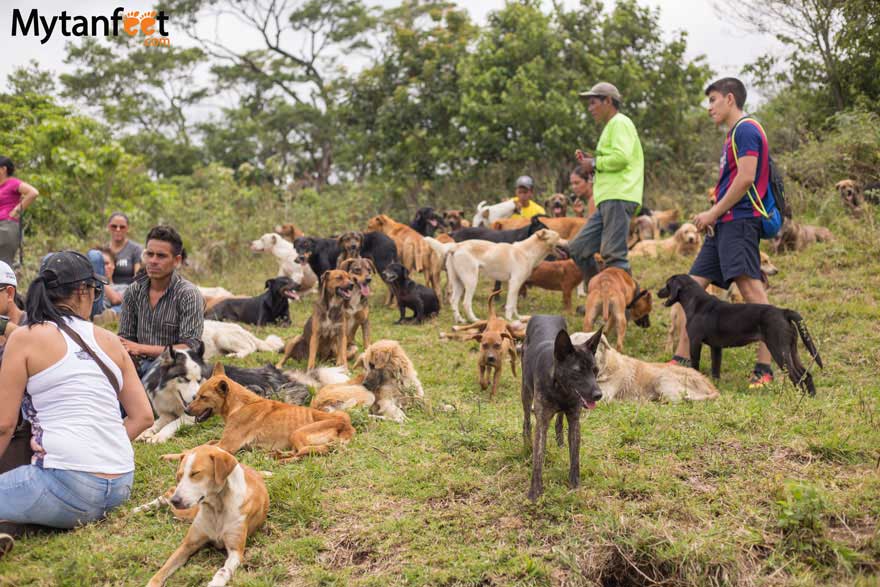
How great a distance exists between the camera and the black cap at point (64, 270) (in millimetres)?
4512

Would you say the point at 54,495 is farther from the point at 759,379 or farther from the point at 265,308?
the point at 265,308

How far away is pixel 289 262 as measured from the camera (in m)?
13.4

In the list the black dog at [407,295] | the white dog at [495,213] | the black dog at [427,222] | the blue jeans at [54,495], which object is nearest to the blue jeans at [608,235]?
the black dog at [407,295]

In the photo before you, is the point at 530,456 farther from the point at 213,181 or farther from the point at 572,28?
the point at 213,181

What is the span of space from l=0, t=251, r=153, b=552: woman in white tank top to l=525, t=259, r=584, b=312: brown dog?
710cm

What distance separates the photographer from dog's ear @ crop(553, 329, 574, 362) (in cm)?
437

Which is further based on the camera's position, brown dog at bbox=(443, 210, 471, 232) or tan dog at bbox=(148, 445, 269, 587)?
brown dog at bbox=(443, 210, 471, 232)

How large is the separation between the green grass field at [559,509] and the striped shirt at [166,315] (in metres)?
0.79

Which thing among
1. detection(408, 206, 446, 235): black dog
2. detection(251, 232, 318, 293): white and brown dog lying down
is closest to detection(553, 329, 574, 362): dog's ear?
detection(251, 232, 318, 293): white and brown dog lying down

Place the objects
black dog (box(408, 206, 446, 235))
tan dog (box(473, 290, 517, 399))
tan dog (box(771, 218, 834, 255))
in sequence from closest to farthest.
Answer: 1. tan dog (box(473, 290, 517, 399))
2. tan dog (box(771, 218, 834, 255))
3. black dog (box(408, 206, 446, 235))

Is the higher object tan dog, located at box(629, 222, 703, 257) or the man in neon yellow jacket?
the man in neon yellow jacket

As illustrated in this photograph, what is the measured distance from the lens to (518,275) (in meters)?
10.8

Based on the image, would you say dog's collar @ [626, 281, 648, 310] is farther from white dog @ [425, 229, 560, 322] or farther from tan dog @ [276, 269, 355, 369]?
tan dog @ [276, 269, 355, 369]

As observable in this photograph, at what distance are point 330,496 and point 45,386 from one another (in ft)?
5.83
